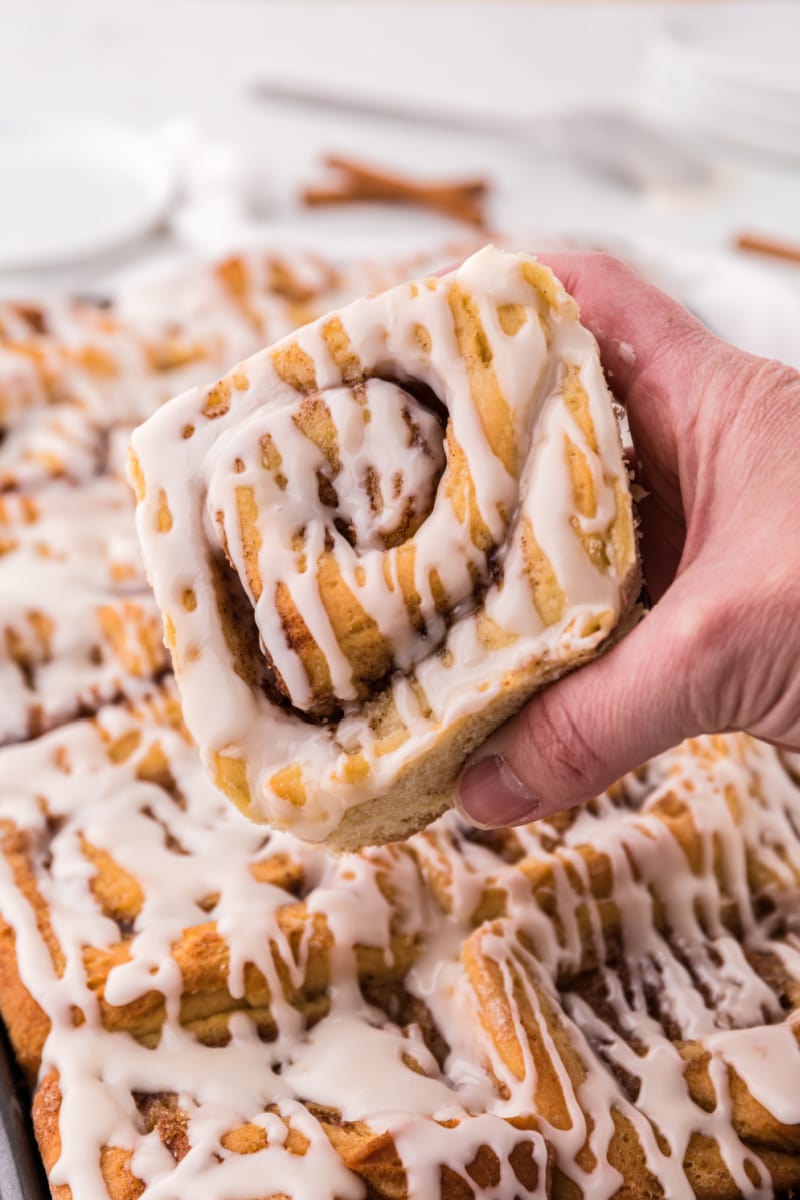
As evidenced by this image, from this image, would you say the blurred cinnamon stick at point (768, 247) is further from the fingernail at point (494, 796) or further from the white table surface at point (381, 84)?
the fingernail at point (494, 796)

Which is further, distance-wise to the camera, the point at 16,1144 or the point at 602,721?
the point at 16,1144

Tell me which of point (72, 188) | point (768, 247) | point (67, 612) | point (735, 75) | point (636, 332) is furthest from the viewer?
point (735, 75)

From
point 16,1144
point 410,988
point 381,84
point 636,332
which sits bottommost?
point 16,1144

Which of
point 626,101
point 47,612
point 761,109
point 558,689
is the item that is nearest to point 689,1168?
point 558,689

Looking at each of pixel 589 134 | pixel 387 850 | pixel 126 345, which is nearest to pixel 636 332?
pixel 387 850

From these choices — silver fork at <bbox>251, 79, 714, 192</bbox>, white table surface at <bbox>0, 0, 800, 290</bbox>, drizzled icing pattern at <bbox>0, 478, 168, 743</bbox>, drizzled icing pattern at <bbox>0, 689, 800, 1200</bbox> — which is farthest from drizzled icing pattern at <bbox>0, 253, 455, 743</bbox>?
silver fork at <bbox>251, 79, 714, 192</bbox>

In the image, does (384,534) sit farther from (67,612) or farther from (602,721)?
(67,612)

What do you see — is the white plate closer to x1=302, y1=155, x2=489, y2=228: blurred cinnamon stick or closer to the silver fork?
x1=302, y1=155, x2=489, y2=228: blurred cinnamon stick
